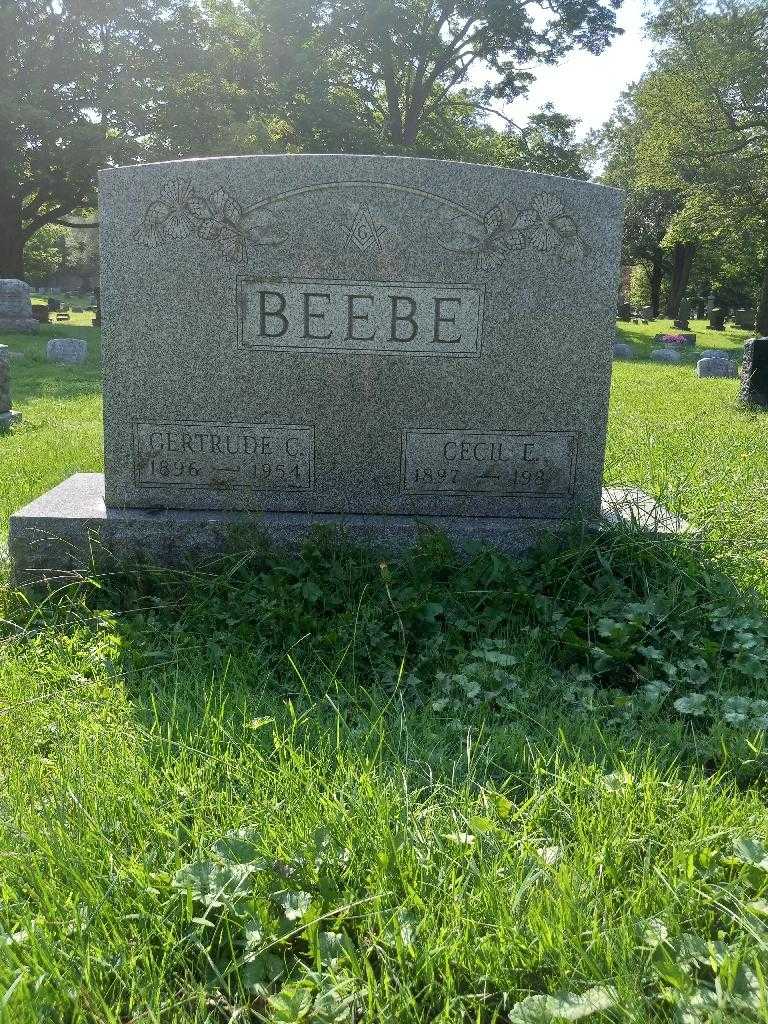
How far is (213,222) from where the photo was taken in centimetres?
345

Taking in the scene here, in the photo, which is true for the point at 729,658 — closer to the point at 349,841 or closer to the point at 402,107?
the point at 349,841

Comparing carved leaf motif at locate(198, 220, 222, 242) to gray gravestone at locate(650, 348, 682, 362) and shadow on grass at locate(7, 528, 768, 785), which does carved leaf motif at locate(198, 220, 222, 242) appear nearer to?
shadow on grass at locate(7, 528, 768, 785)

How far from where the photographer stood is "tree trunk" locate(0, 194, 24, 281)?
2377 centimetres

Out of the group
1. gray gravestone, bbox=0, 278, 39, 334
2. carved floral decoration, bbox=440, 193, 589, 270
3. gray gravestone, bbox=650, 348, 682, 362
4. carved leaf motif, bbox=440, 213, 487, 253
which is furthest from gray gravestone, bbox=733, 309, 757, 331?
carved leaf motif, bbox=440, 213, 487, 253

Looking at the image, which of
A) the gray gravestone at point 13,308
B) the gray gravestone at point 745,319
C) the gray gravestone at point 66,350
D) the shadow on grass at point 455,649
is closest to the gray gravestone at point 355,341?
the shadow on grass at point 455,649

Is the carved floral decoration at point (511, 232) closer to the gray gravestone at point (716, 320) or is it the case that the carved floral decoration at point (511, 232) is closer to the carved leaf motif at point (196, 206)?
the carved leaf motif at point (196, 206)

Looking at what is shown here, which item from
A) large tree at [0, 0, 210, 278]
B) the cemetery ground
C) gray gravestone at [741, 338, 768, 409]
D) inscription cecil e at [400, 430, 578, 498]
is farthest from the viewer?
large tree at [0, 0, 210, 278]

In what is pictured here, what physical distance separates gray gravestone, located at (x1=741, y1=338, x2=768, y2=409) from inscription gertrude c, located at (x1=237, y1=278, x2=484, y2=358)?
6.89m

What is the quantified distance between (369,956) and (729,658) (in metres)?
1.72

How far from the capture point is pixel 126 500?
3.59 meters

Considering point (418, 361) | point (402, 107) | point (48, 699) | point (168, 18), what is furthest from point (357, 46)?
point (48, 699)

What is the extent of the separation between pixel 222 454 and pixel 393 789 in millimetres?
2082

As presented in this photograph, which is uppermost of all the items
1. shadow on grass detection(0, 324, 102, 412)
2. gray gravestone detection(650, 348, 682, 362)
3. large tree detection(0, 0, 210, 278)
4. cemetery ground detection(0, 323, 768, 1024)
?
large tree detection(0, 0, 210, 278)

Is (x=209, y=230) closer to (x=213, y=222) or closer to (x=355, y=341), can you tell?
(x=213, y=222)
